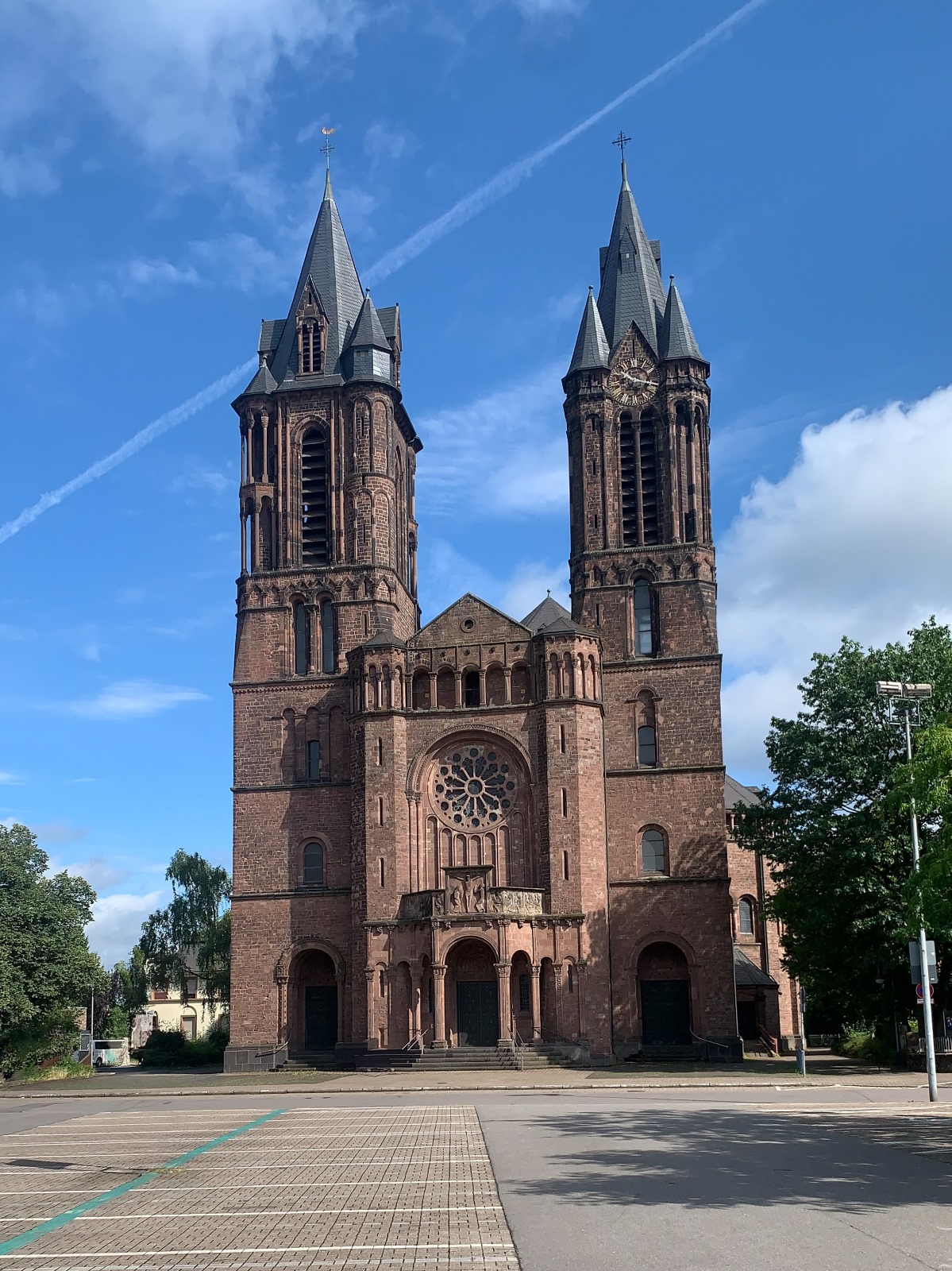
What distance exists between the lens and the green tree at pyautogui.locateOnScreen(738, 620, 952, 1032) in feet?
137

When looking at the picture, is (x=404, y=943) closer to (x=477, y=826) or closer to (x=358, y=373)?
(x=477, y=826)

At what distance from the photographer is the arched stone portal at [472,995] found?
48938mm

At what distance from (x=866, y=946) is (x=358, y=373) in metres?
30.3

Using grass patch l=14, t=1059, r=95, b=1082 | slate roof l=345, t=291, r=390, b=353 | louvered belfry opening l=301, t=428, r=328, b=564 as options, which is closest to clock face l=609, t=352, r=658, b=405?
slate roof l=345, t=291, r=390, b=353

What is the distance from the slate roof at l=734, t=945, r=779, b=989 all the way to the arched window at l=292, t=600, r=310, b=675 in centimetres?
2286

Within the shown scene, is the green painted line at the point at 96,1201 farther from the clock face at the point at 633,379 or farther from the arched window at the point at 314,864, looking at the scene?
the clock face at the point at 633,379

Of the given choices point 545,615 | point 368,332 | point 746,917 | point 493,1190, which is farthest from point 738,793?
point 493,1190

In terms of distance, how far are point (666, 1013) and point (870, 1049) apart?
7119mm

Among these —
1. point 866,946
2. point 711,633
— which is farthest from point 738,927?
point 866,946

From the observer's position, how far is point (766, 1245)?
41.5 feet

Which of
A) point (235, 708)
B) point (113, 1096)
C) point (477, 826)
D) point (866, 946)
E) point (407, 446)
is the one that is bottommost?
point (113, 1096)

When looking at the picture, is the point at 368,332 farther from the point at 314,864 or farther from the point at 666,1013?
the point at 666,1013

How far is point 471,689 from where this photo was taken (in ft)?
175

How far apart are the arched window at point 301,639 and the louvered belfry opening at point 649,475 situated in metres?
14.0
